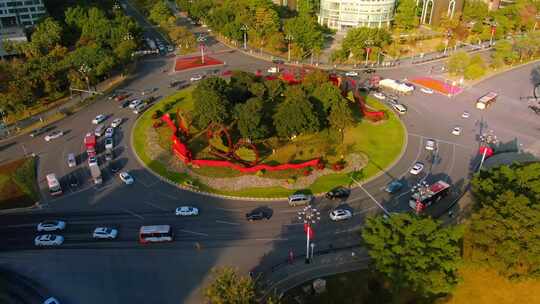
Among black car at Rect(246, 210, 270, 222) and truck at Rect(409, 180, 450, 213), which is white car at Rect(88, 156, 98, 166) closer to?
black car at Rect(246, 210, 270, 222)

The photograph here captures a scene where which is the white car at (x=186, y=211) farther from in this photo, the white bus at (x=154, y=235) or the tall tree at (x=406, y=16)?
the tall tree at (x=406, y=16)

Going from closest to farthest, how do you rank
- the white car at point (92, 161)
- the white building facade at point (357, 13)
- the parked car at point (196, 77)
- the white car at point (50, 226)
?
the white car at point (50, 226) < the white car at point (92, 161) < the parked car at point (196, 77) < the white building facade at point (357, 13)

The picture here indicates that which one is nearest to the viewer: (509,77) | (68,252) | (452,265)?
(452,265)

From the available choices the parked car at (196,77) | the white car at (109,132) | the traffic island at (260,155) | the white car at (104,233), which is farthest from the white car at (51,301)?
the parked car at (196,77)

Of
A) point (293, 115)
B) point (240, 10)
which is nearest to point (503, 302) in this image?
point (293, 115)

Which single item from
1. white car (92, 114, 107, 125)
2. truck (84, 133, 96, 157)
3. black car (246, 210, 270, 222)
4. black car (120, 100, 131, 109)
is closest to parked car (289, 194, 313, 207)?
black car (246, 210, 270, 222)

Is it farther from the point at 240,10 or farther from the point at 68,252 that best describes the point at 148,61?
the point at 68,252
